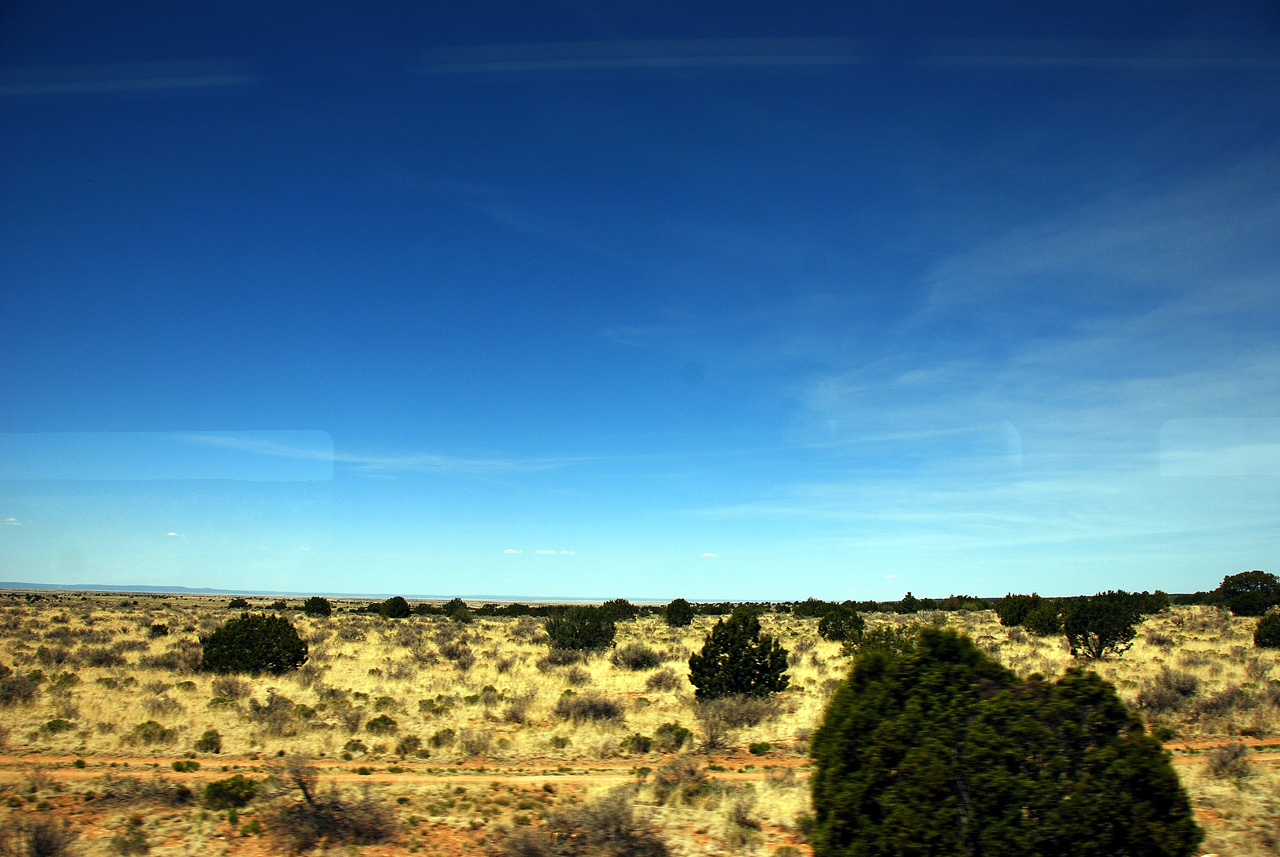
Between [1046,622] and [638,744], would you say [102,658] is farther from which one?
[1046,622]

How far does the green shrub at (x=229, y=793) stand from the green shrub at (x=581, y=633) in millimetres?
19442

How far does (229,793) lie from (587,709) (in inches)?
335

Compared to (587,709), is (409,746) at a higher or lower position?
lower

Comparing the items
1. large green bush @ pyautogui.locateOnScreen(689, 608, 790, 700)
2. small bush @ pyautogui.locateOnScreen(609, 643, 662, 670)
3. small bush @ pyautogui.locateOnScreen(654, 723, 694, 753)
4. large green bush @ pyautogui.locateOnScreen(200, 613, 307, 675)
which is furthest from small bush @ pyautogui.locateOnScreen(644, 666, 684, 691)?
large green bush @ pyautogui.locateOnScreen(200, 613, 307, 675)

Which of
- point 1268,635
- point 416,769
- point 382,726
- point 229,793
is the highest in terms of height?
point 1268,635

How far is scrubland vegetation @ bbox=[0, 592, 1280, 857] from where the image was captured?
33.9ft

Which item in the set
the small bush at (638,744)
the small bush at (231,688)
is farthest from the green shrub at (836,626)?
the small bush at (231,688)

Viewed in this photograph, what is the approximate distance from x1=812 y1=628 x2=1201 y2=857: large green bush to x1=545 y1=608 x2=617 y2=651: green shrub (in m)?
23.8

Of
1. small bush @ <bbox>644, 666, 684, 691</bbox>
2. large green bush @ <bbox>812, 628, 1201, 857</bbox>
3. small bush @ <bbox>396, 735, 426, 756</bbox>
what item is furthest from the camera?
small bush @ <bbox>644, 666, 684, 691</bbox>

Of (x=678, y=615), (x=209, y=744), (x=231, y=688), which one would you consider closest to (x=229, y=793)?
(x=209, y=744)

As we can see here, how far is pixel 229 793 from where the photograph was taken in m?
11.6

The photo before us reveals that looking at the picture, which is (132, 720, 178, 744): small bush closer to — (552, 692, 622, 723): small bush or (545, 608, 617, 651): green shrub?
(552, 692, 622, 723): small bush

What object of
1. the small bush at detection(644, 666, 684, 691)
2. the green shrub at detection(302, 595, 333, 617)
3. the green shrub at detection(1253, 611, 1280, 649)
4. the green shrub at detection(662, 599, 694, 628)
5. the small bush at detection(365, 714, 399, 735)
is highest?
the green shrub at detection(1253, 611, 1280, 649)

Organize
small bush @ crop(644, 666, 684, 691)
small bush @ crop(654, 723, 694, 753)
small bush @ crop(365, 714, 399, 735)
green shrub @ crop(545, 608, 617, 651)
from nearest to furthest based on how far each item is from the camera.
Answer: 1. small bush @ crop(654, 723, 694, 753)
2. small bush @ crop(365, 714, 399, 735)
3. small bush @ crop(644, 666, 684, 691)
4. green shrub @ crop(545, 608, 617, 651)
